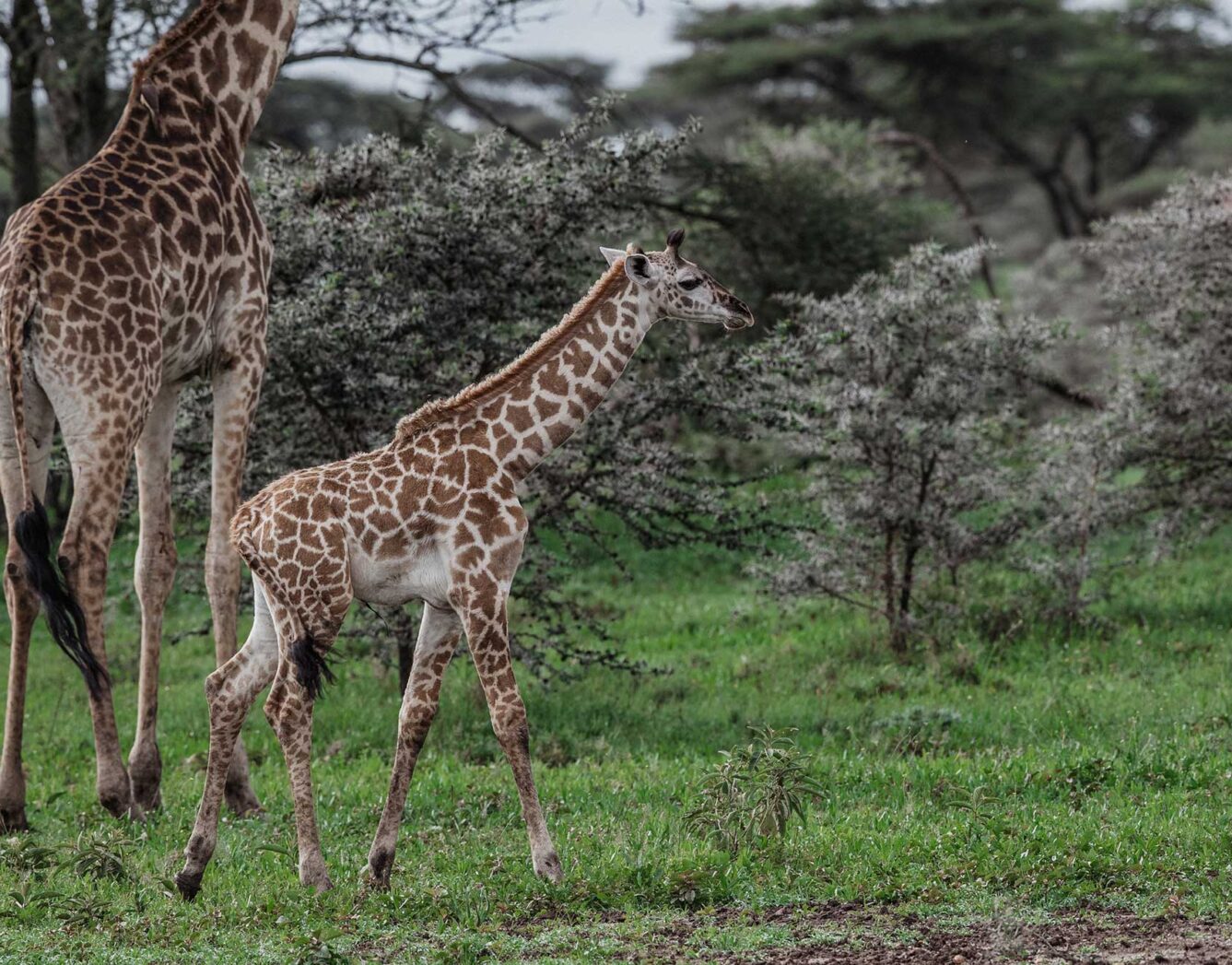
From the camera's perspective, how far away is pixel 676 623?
46.2ft

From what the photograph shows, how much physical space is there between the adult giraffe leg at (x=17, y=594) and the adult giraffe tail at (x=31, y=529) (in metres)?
0.18

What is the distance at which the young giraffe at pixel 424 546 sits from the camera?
6828 mm

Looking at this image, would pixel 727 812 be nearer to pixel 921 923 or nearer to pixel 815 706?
pixel 921 923

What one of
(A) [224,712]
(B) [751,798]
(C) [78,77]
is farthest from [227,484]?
(C) [78,77]

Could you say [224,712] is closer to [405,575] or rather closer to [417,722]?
[417,722]

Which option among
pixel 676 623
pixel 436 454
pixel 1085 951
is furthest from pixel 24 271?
pixel 676 623

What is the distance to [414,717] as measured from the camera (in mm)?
7055

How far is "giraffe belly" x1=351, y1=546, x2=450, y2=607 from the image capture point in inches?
274

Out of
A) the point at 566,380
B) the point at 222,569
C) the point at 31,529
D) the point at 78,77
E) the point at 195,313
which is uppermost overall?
the point at 78,77

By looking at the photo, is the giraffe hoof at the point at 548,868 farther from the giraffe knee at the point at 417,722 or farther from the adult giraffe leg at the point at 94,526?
the adult giraffe leg at the point at 94,526

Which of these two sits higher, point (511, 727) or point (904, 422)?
point (904, 422)

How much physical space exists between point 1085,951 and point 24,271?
19.0 ft

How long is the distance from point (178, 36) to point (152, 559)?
9.70 ft

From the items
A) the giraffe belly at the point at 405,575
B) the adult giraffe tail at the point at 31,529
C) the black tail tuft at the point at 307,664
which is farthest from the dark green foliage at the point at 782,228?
the black tail tuft at the point at 307,664
